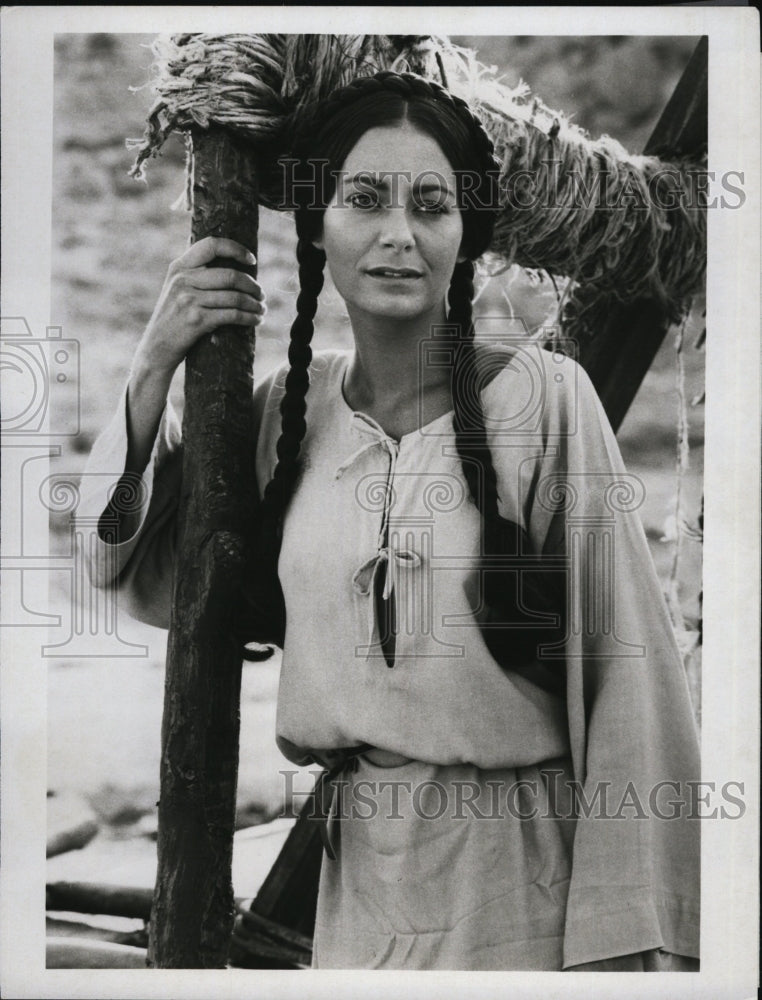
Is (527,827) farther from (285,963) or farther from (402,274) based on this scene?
(402,274)

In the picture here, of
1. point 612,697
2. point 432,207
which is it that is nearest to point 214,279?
point 432,207

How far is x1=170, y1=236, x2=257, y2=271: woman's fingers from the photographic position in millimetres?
1922

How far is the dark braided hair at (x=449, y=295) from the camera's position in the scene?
73.9 inches

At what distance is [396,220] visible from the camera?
6.17 ft

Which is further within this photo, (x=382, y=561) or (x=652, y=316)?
(x=652, y=316)

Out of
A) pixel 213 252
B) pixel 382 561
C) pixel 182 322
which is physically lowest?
pixel 382 561

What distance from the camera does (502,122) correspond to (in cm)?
194

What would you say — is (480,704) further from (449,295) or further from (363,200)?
(363,200)

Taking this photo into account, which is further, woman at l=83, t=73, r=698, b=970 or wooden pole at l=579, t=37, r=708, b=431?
wooden pole at l=579, t=37, r=708, b=431

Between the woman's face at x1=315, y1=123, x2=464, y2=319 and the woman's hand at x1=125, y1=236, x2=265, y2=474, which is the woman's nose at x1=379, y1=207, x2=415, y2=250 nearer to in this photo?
the woman's face at x1=315, y1=123, x2=464, y2=319

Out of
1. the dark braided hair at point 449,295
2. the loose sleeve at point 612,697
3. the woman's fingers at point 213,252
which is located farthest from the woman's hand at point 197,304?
the loose sleeve at point 612,697

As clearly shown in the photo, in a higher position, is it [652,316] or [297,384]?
[652,316]

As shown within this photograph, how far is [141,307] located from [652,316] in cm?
90

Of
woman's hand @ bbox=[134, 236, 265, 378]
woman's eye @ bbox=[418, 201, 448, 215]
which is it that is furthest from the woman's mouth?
woman's hand @ bbox=[134, 236, 265, 378]
